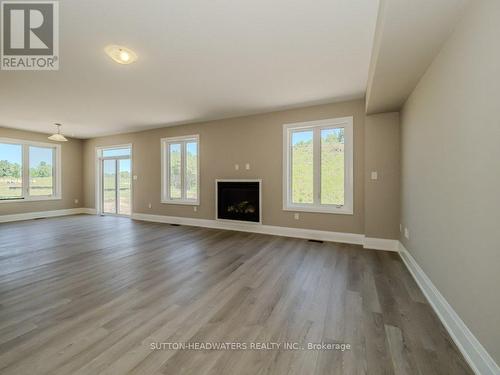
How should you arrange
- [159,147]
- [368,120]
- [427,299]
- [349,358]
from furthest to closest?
[159,147] → [368,120] → [427,299] → [349,358]

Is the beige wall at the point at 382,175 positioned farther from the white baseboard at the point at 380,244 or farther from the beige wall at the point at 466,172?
the beige wall at the point at 466,172

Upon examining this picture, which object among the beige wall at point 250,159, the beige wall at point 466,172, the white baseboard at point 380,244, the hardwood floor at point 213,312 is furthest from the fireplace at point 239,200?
the beige wall at point 466,172

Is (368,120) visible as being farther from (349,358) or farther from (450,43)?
(349,358)

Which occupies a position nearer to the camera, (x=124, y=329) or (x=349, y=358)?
(x=349, y=358)

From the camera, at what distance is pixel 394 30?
5.57 feet

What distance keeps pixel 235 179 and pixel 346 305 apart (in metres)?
3.59

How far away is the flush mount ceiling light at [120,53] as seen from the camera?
7.84 ft

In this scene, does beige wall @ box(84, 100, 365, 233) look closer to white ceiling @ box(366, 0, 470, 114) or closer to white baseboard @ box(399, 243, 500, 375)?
white ceiling @ box(366, 0, 470, 114)

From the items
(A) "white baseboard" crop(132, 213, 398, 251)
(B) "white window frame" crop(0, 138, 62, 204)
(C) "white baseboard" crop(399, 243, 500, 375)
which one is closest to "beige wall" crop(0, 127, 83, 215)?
(B) "white window frame" crop(0, 138, 62, 204)

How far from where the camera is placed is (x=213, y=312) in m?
1.89

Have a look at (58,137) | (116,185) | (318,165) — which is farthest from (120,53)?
(116,185)

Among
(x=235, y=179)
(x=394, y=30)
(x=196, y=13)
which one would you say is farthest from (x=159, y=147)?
(x=394, y=30)

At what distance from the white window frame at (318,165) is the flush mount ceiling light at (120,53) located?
117 inches

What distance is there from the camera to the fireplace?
487 centimetres
